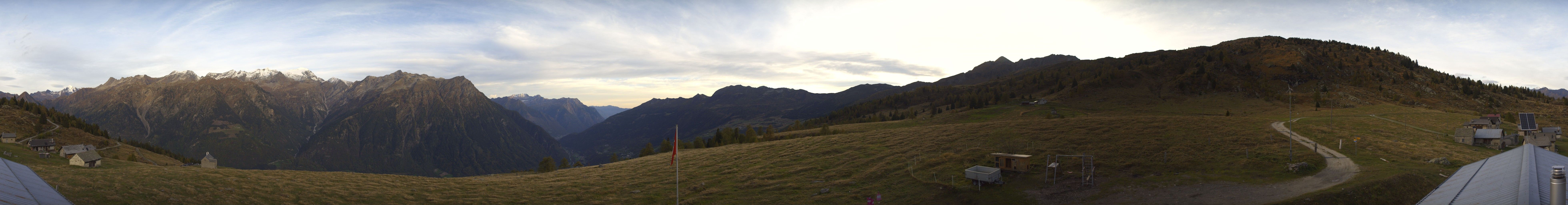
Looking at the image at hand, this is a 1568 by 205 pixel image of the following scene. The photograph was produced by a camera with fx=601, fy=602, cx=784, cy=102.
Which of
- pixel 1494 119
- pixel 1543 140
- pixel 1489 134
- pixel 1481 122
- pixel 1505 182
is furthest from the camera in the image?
pixel 1494 119

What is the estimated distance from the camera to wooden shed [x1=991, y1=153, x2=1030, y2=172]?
4547 cm

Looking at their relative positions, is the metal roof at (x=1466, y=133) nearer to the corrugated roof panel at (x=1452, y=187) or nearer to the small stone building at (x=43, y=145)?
the corrugated roof panel at (x=1452, y=187)

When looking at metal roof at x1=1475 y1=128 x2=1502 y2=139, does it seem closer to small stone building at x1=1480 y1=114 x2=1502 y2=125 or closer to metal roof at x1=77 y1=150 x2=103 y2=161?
small stone building at x1=1480 y1=114 x2=1502 y2=125

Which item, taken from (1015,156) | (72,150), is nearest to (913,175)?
(1015,156)

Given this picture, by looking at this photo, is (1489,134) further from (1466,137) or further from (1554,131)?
(1554,131)

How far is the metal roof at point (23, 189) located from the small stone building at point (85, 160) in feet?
273

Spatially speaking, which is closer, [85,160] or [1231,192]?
[1231,192]

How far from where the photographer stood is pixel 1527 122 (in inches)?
2283

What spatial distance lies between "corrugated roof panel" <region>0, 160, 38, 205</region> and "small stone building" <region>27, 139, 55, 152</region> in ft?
465

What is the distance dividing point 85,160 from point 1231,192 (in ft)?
449

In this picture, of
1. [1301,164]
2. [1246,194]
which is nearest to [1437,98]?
[1301,164]

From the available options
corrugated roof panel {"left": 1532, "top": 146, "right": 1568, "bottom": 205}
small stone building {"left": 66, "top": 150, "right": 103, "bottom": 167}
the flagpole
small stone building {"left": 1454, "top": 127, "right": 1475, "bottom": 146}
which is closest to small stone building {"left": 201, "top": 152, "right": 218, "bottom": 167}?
small stone building {"left": 66, "top": 150, "right": 103, "bottom": 167}

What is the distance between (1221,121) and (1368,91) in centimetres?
10465

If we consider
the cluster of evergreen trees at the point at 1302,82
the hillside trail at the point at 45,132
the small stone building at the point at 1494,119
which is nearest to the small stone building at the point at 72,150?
the hillside trail at the point at 45,132
